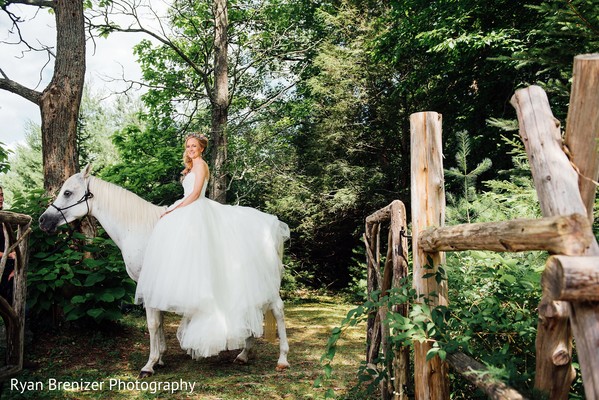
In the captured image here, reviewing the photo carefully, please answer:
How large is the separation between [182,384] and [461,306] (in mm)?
2742

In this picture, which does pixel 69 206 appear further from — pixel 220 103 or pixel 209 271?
pixel 220 103

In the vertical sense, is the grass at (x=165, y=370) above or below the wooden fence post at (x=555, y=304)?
below

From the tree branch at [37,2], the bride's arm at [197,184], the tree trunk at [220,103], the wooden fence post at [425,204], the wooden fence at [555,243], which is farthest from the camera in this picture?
the tree trunk at [220,103]

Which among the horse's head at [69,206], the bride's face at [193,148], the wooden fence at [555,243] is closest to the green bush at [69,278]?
the horse's head at [69,206]

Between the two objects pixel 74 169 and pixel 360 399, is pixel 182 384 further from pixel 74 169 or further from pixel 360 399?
pixel 74 169

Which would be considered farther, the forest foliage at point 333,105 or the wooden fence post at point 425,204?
the forest foliage at point 333,105

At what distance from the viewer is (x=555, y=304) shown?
5.47 ft

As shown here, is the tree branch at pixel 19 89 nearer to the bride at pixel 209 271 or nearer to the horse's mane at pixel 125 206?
the horse's mane at pixel 125 206

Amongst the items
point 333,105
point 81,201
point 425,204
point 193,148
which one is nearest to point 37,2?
point 81,201

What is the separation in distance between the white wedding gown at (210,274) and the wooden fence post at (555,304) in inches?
118

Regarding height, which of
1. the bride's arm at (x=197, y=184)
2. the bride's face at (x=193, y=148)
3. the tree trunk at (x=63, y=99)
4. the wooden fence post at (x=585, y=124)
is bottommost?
the wooden fence post at (x=585, y=124)

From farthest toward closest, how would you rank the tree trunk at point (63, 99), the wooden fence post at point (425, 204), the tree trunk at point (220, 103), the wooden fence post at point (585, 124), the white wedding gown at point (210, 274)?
1. the tree trunk at point (220, 103)
2. the tree trunk at point (63, 99)
3. the white wedding gown at point (210, 274)
4. the wooden fence post at point (425, 204)
5. the wooden fence post at point (585, 124)

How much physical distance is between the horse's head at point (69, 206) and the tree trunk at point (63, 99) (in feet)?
5.31

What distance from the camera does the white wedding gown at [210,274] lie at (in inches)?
169
